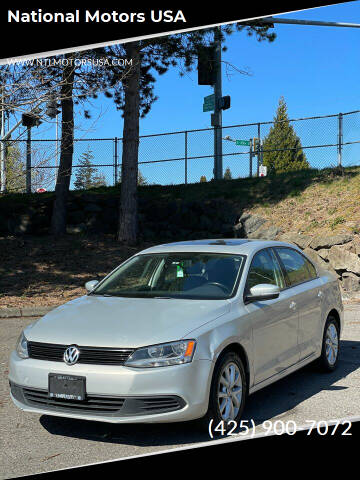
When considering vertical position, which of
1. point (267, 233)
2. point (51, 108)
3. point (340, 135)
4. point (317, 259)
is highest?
point (340, 135)

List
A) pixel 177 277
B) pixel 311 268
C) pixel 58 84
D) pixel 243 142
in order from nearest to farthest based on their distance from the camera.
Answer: pixel 177 277, pixel 311 268, pixel 58 84, pixel 243 142

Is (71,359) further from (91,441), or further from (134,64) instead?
(134,64)

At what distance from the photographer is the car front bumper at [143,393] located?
175 inches

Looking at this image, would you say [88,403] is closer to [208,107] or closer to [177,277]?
[177,277]

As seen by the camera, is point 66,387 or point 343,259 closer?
point 66,387

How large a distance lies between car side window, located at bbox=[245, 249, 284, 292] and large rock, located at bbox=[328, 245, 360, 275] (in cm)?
792

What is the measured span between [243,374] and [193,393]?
72 centimetres

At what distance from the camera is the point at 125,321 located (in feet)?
16.2

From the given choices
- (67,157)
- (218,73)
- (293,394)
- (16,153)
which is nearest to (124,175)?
(67,157)

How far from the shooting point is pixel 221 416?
15.6 ft

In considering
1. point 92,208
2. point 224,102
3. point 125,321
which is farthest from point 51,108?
point 224,102

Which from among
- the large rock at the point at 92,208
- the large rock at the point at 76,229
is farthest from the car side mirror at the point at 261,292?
the large rock at the point at 92,208

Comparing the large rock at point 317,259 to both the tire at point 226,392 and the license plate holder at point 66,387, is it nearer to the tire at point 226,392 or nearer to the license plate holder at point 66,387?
the tire at point 226,392

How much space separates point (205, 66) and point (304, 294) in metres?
13.3
